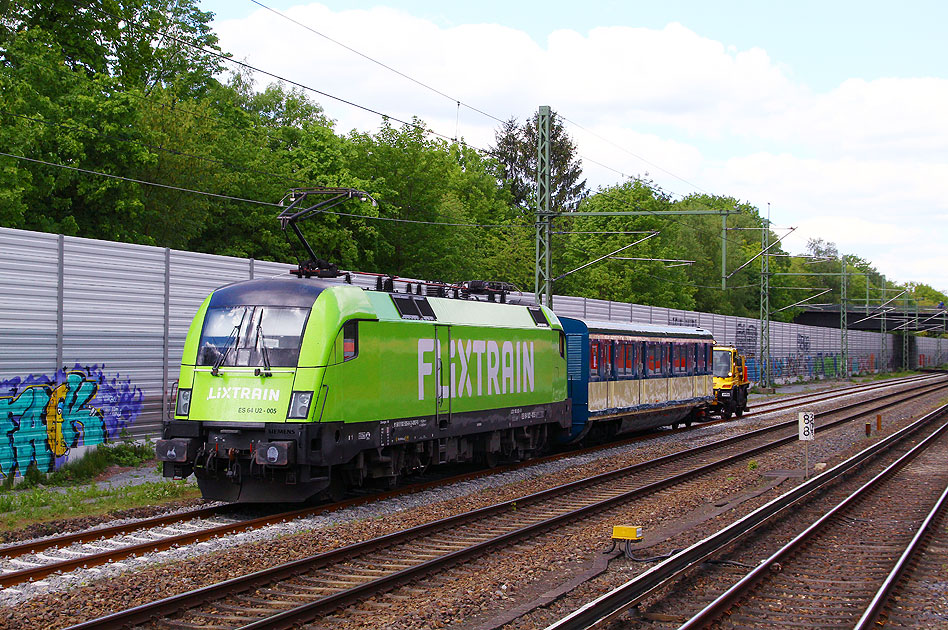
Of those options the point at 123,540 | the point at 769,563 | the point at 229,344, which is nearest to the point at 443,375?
the point at 229,344

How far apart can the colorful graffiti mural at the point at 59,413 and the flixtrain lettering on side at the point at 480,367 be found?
692cm

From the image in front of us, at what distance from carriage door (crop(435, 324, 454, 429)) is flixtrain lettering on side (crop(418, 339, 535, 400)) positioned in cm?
2

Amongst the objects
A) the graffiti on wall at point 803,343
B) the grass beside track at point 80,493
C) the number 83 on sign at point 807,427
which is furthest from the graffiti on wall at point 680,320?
the grass beside track at point 80,493

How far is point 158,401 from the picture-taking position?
788 inches

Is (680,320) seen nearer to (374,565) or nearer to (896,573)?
(896,573)

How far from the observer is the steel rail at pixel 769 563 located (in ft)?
29.1

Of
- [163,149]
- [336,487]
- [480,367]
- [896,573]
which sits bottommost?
[896,573]

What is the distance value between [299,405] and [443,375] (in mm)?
4026

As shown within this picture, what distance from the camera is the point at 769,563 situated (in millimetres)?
11031

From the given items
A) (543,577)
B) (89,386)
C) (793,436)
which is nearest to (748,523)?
(543,577)

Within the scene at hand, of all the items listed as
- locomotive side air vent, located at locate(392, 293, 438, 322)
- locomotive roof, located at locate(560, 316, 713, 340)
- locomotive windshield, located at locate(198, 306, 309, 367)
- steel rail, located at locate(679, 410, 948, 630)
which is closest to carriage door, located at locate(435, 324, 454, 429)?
locomotive side air vent, located at locate(392, 293, 438, 322)

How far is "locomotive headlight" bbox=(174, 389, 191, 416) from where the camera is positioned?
45.5 feet

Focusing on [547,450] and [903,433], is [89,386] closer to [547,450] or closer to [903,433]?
[547,450]

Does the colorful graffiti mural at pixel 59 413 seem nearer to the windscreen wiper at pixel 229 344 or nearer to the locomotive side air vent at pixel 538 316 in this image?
the windscreen wiper at pixel 229 344
